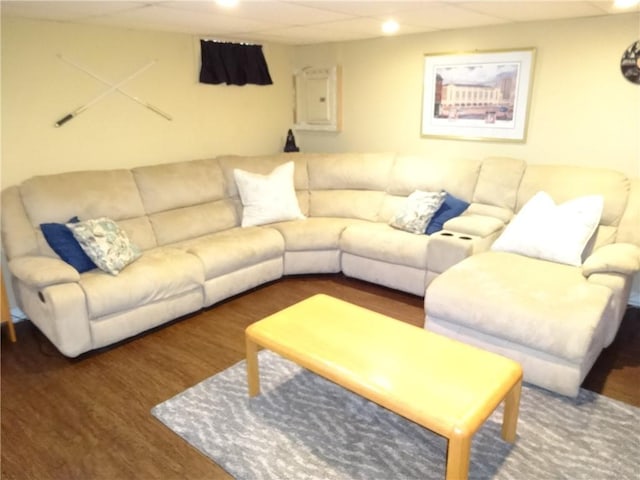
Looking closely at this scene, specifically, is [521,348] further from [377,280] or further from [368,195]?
[368,195]

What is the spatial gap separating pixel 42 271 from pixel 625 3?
383cm

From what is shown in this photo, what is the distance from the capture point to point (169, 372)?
2615mm

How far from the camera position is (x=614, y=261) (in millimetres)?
2570

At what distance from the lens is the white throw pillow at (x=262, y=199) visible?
13.1 ft

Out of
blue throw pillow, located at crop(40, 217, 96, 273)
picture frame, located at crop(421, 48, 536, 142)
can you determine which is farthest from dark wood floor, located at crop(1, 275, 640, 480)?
picture frame, located at crop(421, 48, 536, 142)

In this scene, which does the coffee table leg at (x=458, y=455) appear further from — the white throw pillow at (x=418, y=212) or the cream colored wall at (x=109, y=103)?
the cream colored wall at (x=109, y=103)

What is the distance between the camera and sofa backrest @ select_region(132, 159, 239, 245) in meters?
3.57

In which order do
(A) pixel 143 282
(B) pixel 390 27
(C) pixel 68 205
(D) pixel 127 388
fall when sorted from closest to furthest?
(D) pixel 127 388 → (A) pixel 143 282 → (C) pixel 68 205 → (B) pixel 390 27

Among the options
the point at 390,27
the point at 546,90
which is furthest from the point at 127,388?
the point at 546,90

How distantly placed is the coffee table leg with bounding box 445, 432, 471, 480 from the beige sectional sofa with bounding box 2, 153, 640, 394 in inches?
36.8

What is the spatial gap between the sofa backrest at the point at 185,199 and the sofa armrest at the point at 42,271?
0.86m

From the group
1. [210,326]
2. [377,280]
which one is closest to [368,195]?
[377,280]

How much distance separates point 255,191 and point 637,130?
2964 millimetres

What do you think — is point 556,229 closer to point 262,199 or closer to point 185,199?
point 262,199
